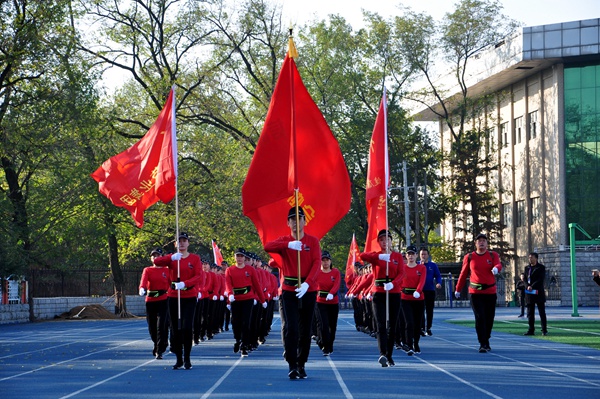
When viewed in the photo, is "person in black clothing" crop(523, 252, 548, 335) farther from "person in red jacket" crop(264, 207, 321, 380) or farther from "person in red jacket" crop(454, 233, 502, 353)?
"person in red jacket" crop(264, 207, 321, 380)

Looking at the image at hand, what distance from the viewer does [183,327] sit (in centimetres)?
1662

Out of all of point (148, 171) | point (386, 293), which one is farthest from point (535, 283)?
point (386, 293)

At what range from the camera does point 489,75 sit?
218 ft

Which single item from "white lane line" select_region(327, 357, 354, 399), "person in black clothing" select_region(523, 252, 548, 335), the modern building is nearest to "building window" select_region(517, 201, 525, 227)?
the modern building

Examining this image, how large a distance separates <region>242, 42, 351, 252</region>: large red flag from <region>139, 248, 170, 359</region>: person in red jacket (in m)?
4.48

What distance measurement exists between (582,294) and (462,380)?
4884cm

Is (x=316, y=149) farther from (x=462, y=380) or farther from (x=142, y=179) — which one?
(x=142, y=179)

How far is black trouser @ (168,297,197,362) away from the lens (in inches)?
649

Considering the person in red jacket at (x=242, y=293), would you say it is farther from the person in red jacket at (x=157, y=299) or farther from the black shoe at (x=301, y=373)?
the black shoe at (x=301, y=373)

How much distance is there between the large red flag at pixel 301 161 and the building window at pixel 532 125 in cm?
5249

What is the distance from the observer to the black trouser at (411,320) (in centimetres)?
1942

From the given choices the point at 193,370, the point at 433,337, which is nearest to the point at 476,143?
the point at 433,337

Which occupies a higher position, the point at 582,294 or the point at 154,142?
the point at 154,142

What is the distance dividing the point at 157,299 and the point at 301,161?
221 inches
